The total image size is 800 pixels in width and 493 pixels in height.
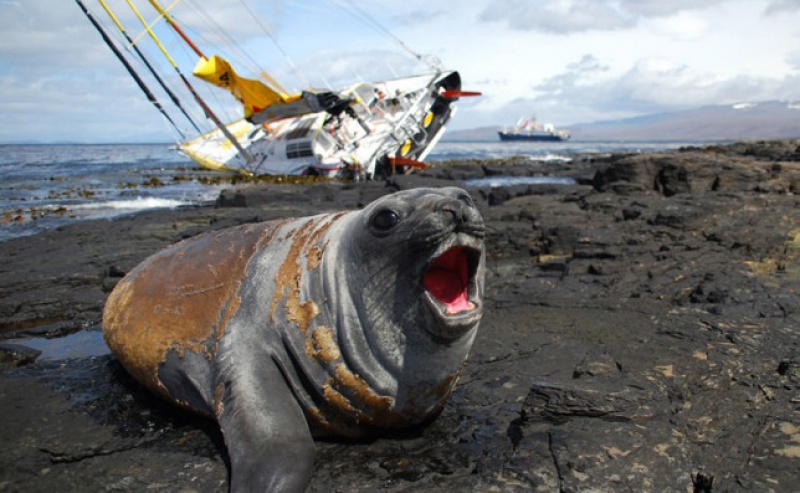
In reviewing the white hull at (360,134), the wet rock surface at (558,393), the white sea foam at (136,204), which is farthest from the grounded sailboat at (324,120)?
the wet rock surface at (558,393)

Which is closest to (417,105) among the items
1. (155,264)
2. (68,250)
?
(68,250)

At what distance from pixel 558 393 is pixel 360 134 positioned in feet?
84.4

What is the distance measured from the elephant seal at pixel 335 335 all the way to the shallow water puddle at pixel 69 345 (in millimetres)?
1737

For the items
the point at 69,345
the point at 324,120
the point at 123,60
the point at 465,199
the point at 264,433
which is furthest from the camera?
the point at 324,120

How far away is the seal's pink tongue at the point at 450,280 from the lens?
112 inches

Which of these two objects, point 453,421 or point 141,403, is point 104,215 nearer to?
point 141,403

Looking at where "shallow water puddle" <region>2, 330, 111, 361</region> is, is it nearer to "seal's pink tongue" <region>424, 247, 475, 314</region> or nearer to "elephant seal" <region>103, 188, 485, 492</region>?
"elephant seal" <region>103, 188, 485, 492</region>

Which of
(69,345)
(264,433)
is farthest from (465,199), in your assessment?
(69,345)

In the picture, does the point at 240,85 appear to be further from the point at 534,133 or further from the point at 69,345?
the point at 534,133

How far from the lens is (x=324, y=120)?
1083 inches

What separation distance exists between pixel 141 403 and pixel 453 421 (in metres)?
1.74

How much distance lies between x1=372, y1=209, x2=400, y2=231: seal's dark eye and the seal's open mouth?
0.25 meters

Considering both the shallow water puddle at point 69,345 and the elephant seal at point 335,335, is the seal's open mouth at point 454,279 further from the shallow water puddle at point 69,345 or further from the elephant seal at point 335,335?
the shallow water puddle at point 69,345

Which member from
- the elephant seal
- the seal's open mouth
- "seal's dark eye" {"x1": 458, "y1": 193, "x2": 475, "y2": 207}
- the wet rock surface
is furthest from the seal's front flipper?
"seal's dark eye" {"x1": 458, "y1": 193, "x2": 475, "y2": 207}
